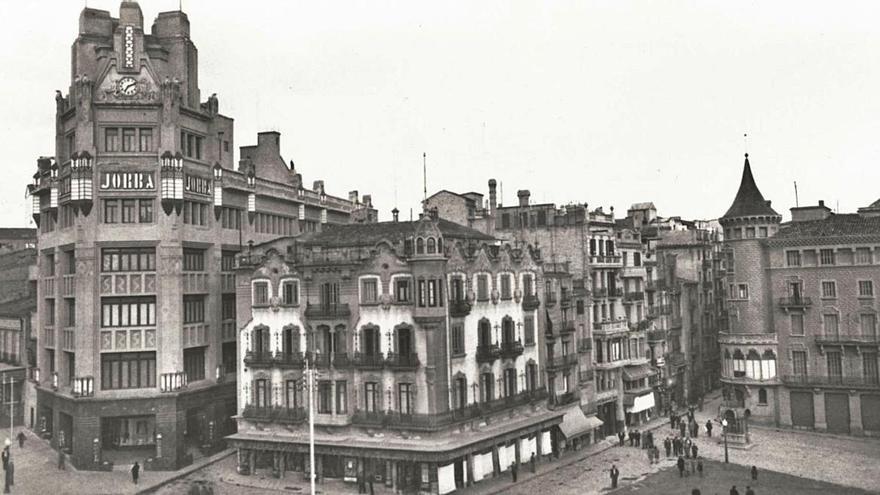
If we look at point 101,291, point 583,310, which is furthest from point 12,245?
point 583,310

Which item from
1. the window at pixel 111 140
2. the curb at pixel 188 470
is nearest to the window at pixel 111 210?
the window at pixel 111 140

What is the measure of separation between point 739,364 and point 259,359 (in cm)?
4553

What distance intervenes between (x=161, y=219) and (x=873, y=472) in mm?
52989

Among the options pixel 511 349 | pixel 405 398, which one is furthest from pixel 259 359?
pixel 511 349

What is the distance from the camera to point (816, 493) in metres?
50.2

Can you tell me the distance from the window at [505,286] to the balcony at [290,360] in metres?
14.9

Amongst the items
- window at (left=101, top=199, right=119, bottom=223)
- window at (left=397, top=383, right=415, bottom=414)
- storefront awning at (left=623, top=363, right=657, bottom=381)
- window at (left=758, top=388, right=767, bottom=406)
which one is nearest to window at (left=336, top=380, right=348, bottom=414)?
window at (left=397, top=383, right=415, bottom=414)

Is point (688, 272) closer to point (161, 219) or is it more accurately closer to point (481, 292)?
point (481, 292)

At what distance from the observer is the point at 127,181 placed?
59.0 m

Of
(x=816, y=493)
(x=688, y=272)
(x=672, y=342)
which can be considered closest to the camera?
(x=816, y=493)

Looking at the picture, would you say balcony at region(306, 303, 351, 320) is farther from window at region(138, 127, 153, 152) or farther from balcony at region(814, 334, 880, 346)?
balcony at region(814, 334, 880, 346)

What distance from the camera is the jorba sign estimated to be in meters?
58.7

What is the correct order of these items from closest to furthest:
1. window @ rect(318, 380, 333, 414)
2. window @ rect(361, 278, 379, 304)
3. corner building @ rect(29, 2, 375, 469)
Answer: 1. window @ rect(361, 278, 379, 304)
2. window @ rect(318, 380, 333, 414)
3. corner building @ rect(29, 2, 375, 469)

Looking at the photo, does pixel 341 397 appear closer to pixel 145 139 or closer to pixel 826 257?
pixel 145 139
